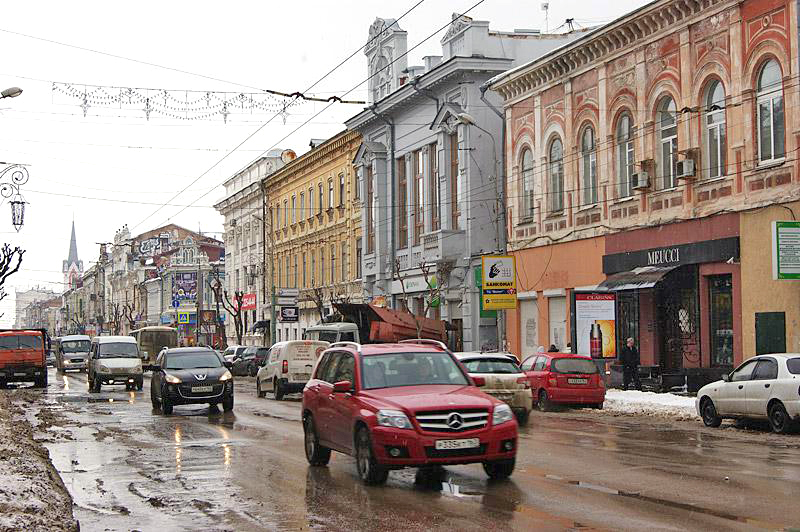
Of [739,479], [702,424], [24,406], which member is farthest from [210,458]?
[24,406]

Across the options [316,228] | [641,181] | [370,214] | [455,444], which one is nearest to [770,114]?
[641,181]

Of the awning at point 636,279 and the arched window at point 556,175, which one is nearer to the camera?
the awning at point 636,279

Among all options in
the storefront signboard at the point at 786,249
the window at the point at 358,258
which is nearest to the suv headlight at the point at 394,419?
the storefront signboard at the point at 786,249

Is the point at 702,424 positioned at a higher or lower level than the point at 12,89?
lower

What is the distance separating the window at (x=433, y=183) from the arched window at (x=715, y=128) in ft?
61.5

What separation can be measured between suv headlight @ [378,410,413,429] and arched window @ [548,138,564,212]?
2676 cm

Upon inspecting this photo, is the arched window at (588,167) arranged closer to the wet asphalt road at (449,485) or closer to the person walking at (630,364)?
the person walking at (630,364)

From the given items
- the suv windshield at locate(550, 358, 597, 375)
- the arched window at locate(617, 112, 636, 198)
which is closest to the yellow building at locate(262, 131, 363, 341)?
the arched window at locate(617, 112, 636, 198)

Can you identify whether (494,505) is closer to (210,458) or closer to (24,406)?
(210,458)

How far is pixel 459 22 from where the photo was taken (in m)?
45.1

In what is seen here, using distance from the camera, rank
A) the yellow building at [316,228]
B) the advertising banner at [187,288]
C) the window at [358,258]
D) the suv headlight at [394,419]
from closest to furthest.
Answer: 1. the suv headlight at [394,419]
2. the window at [358,258]
3. the yellow building at [316,228]
4. the advertising banner at [187,288]

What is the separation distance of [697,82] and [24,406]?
20.4 meters

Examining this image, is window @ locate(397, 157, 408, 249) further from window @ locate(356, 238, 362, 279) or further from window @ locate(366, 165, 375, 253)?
window @ locate(356, 238, 362, 279)

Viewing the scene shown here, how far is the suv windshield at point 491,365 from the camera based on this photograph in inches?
923
